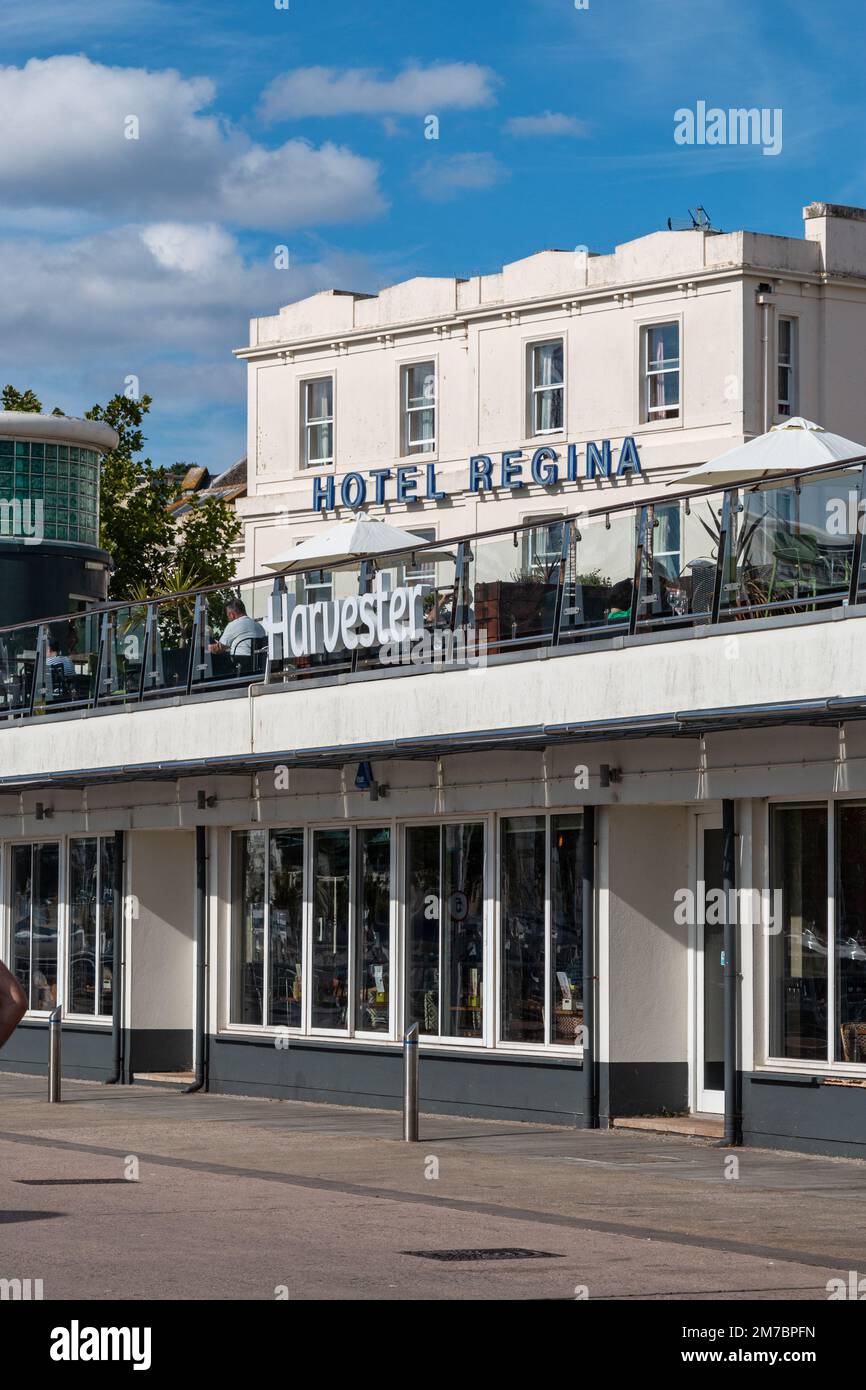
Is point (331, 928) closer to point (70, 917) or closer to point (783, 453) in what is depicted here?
point (70, 917)

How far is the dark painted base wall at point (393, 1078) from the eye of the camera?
1923 cm

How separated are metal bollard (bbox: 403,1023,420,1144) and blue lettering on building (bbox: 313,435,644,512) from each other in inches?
1125

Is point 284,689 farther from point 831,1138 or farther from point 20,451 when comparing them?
point 20,451

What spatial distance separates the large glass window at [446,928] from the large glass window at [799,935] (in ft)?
12.2

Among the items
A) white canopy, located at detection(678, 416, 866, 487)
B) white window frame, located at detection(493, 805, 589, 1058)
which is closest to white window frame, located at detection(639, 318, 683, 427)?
white canopy, located at detection(678, 416, 866, 487)

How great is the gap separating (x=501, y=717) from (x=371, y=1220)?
6.93 m

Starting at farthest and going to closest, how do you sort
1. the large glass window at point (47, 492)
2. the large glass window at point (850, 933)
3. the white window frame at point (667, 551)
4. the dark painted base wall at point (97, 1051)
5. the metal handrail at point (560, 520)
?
the large glass window at point (47, 492) → the dark painted base wall at point (97, 1051) → the white window frame at point (667, 551) → the large glass window at point (850, 933) → the metal handrail at point (560, 520)

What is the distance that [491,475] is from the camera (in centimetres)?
4797

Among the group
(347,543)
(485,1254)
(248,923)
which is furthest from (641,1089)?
(485,1254)

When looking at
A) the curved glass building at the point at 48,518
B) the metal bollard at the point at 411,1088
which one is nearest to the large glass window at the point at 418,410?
the curved glass building at the point at 48,518

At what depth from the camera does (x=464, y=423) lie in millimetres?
48688

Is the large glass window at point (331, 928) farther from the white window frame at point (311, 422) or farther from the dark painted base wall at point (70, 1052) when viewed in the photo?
the white window frame at point (311, 422)

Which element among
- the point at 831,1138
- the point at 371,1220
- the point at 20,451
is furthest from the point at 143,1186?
the point at 20,451

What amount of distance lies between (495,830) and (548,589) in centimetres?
259
